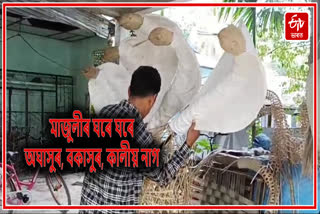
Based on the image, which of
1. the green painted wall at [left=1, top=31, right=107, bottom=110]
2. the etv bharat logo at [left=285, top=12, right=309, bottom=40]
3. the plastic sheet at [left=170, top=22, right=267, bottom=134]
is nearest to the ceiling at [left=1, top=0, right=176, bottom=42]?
the green painted wall at [left=1, top=31, right=107, bottom=110]

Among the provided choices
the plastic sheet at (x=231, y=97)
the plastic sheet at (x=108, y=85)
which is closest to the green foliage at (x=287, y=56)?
the plastic sheet at (x=231, y=97)

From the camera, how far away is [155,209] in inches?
43.0

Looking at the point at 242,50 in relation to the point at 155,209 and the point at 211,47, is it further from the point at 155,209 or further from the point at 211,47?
the point at 155,209

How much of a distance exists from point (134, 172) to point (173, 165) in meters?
0.14

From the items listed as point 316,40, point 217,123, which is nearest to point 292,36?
point 316,40

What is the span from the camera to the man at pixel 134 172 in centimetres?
111

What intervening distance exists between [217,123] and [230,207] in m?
0.29

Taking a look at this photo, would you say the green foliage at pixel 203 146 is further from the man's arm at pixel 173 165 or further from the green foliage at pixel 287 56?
the green foliage at pixel 287 56

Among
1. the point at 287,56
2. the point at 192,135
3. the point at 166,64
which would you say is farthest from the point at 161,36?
the point at 287,56

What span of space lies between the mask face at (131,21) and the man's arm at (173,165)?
0.42 metres

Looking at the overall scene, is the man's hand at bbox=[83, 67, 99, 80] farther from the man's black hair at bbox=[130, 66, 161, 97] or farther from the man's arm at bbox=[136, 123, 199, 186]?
the man's arm at bbox=[136, 123, 199, 186]

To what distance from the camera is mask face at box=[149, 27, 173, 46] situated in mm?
1088

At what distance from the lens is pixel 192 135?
1.08 metres

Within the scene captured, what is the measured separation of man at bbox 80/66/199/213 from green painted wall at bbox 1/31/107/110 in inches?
7.7
